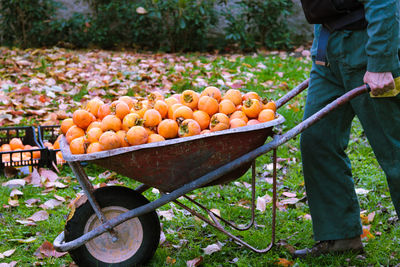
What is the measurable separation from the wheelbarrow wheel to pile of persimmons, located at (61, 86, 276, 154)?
14.0 inches

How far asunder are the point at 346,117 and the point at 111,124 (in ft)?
4.37

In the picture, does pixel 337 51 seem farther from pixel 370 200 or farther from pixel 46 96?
pixel 46 96

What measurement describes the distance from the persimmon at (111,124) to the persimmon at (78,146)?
131 millimetres

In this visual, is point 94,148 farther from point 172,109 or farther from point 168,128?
point 172,109

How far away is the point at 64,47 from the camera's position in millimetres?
9008

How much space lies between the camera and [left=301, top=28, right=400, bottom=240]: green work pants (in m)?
2.43

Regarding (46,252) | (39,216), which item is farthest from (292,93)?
(39,216)

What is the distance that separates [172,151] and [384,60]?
1110 millimetres

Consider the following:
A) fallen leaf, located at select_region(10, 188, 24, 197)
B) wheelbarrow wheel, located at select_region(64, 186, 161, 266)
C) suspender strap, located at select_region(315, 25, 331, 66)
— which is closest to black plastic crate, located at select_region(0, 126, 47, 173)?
fallen leaf, located at select_region(10, 188, 24, 197)

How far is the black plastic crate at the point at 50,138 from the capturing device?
13.4ft

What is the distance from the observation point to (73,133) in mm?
2545

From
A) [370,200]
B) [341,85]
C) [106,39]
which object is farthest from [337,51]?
[106,39]

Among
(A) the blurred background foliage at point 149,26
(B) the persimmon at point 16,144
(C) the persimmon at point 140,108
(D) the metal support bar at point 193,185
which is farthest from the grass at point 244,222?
(A) the blurred background foliage at point 149,26

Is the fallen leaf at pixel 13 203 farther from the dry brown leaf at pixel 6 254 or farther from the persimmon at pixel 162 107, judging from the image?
the persimmon at pixel 162 107
